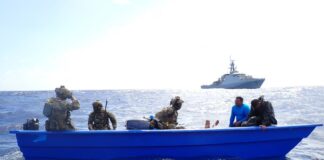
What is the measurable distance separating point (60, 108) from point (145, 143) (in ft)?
7.62

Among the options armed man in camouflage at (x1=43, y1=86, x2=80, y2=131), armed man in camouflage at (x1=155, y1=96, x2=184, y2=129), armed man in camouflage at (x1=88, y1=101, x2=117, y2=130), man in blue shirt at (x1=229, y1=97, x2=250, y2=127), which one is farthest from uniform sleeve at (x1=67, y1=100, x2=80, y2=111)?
man in blue shirt at (x1=229, y1=97, x2=250, y2=127)

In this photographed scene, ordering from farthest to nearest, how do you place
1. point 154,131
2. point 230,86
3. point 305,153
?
point 230,86 → point 305,153 → point 154,131

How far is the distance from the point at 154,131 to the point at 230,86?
312ft

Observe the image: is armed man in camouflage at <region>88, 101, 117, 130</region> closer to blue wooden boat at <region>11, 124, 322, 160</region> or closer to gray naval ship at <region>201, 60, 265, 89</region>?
blue wooden boat at <region>11, 124, 322, 160</region>

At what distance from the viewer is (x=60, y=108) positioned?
898 centimetres

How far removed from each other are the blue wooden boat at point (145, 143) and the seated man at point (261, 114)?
21 centimetres

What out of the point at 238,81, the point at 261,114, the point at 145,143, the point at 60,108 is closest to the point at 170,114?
the point at 145,143

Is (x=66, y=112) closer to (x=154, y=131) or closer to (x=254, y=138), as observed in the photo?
(x=154, y=131)

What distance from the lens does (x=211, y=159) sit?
9.38 m

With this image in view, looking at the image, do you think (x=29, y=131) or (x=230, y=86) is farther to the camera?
(x=230, y=86)

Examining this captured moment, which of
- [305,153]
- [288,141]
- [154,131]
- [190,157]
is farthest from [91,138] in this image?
[305,153]

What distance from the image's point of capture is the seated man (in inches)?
375

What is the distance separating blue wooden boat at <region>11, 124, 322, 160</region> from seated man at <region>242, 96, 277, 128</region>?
0.21 metres

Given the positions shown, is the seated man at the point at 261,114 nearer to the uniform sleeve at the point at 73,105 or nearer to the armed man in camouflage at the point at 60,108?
the uniform sleeve at the point at 73,105
